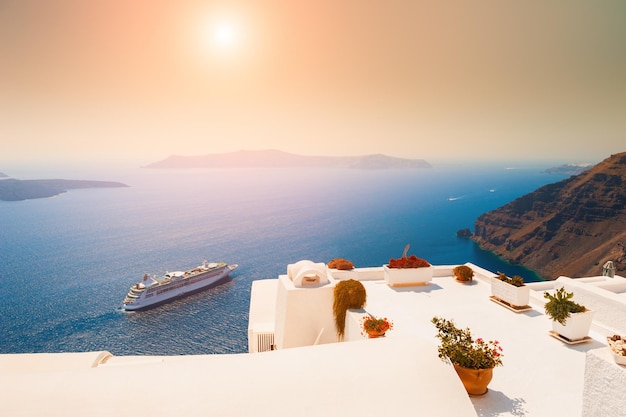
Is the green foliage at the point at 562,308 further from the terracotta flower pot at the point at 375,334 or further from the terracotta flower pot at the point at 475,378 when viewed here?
the terracotta flower pot at the point at 375,334

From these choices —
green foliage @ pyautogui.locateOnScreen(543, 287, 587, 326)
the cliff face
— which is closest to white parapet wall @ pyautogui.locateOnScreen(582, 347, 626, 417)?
green foliage @ pyautogui.locateOnScreen(543, 287, 587, 326)

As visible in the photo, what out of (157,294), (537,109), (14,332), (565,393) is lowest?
(14,332)

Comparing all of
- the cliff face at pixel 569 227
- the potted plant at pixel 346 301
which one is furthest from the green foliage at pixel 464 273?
the cliff face at pixel 569 227

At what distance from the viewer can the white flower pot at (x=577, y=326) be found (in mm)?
9391

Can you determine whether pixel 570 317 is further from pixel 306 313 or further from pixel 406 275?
pixel 306 313

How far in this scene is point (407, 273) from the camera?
47.8 feet

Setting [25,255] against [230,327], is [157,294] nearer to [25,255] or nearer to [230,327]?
[230,327]

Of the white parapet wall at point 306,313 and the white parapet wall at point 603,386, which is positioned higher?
the white parapet wall at point 603,386

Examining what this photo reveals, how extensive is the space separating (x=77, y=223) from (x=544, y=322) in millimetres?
148920

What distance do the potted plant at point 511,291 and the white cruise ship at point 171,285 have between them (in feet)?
198

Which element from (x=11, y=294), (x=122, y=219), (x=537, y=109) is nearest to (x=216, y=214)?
(x=122, y=219)

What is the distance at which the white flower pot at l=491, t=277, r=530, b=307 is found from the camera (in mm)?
11742

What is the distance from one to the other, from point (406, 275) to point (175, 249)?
94.7 metres

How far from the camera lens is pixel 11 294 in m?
70.6
